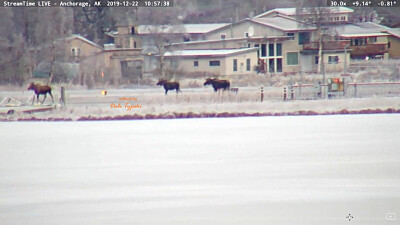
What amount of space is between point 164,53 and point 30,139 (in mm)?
A: 5055

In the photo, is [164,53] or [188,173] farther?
[164,53]

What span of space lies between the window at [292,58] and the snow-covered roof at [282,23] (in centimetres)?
57

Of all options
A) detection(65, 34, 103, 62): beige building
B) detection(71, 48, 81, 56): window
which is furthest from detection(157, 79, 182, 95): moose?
detection(71, 48, 81, 56): window

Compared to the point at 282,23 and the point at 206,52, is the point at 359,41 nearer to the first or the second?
the point at 282,23

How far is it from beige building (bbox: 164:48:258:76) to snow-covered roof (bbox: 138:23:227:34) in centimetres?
48

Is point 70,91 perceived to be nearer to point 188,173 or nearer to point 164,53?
point 164,53

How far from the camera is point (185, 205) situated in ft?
17.3

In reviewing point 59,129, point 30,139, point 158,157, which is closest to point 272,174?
point 158,157

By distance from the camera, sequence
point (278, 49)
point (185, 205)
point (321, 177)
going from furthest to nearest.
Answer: point (278, 49), point (321, 177), point (185, 205)

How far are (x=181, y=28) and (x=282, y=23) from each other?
2.29 metres

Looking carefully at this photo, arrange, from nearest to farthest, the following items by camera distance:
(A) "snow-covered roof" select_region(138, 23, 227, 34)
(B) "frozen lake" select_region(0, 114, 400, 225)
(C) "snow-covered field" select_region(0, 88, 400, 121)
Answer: (B) "frozen lake" select_region(0, 114, 400, 225), (C) "snow-covered field" select_region(0, 88, 400, 121), (A) "snow-covered roof" select_region(138, 23, 227, 34)

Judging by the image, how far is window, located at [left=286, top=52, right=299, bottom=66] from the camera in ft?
Result: 44.3

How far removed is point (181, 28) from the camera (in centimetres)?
1364

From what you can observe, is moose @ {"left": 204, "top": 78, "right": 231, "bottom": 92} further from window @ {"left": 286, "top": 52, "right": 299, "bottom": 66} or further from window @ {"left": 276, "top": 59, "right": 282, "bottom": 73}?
window @ {"left": 286, "top": 52, "right": 299, "bottom": 66}
